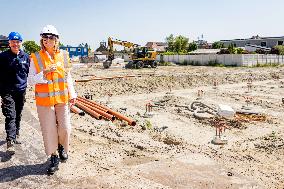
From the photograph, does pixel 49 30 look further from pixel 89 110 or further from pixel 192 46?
pixel 192 46

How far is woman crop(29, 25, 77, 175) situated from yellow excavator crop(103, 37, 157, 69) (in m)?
25.6

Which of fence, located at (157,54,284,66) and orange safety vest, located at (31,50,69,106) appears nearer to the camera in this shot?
orange safety vest, located at (31,50,69,106)

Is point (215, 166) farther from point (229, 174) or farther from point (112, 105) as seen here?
point (112, 105)

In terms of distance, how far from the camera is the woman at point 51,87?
4191 mm

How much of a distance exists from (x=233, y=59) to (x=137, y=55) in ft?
34.0

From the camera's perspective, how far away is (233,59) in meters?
33.1

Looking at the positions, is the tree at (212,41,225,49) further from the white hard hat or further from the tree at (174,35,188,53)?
the white hard hat

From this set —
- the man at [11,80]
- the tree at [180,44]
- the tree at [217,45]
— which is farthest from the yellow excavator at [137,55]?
the tree at [217,45]

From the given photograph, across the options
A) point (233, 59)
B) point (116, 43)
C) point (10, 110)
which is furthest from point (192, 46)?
point (10, 110)

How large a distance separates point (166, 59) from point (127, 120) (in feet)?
115

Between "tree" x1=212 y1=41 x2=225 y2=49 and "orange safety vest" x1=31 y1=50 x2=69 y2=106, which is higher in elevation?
"tree" x1=212 y1=41 x2=225 y2=49

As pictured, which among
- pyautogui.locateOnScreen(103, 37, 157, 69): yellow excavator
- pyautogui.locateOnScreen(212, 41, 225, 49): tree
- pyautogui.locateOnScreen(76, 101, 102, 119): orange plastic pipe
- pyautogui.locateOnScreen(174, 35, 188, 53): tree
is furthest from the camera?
pyautogui.locateOnScreen(212, 41, 225, 49): tree

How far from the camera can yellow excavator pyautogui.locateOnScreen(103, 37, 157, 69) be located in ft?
98.6

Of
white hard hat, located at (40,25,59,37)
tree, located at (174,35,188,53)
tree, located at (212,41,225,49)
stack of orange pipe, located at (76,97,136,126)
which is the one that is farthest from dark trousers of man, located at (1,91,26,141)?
tree, located at (212,41,225,49)
